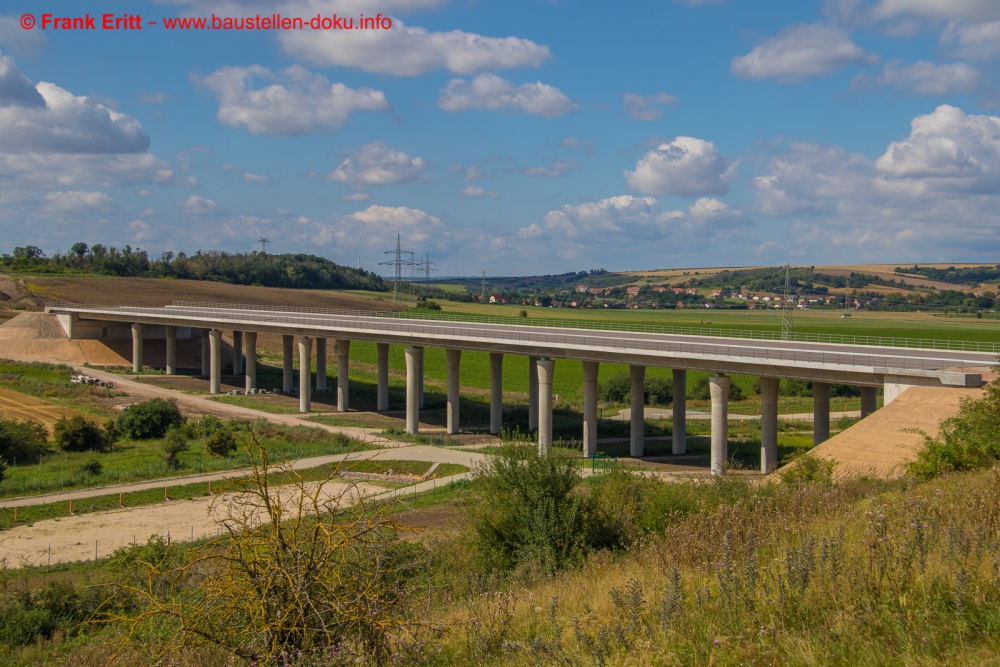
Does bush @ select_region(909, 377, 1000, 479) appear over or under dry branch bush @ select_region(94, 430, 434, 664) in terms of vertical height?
under

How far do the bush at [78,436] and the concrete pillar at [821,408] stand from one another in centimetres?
4542

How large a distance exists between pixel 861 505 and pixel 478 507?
1001 centimetres

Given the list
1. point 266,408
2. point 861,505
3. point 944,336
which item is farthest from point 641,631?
point 944,336

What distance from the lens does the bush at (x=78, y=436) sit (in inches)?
1940

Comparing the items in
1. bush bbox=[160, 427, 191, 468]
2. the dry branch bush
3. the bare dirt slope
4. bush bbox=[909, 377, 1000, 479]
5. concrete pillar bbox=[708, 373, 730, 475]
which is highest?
the dry branch bush

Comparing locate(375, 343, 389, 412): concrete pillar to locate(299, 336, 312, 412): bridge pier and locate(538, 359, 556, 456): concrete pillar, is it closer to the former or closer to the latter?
locate(299, 336, 312, 412): bridge pier

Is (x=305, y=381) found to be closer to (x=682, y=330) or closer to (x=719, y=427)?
(x=682, y=330)

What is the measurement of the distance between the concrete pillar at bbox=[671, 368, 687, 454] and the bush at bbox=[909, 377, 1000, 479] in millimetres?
32581

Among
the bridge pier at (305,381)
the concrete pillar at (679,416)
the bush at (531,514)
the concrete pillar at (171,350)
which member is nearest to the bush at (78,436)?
the bridge pier at (305,381)

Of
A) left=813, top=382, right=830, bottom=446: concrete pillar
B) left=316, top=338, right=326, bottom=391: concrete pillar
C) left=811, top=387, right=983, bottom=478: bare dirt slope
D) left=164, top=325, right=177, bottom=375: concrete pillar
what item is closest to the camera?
left=811, top=387, right=983, bottom=478: bare dirt slope

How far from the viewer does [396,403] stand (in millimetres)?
78438

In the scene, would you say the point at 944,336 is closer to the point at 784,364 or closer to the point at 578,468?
the point at 784,364

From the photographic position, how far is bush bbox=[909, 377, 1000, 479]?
763 inches

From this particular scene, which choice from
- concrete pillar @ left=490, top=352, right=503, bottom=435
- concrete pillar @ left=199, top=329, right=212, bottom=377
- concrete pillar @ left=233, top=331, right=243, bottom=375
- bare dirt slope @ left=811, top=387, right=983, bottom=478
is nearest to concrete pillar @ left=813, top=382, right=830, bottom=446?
bare dirt slope @ left=811, top=387, right=983, bottom=478
